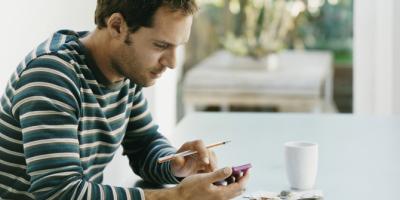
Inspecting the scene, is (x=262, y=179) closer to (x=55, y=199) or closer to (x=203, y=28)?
(x=55, y=199)

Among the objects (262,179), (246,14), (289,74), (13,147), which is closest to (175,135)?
(262,179)

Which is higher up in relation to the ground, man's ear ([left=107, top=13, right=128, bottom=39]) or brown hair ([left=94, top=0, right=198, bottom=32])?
brown hair ([left=94, top=0, right=198, bottom=32])

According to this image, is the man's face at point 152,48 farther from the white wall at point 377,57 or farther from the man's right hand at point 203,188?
the white wall at point 377,57

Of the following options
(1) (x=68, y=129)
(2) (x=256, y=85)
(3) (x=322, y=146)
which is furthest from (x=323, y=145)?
(2) (x=256, y=85)

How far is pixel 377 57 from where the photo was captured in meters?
3.93

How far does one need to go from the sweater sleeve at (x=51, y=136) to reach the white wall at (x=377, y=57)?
2877 mm

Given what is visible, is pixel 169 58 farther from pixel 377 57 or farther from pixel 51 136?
pixel 377 57

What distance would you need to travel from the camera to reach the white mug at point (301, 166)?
146cm

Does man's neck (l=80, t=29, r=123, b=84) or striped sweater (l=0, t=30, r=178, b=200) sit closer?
striped sweater (l=0, t=30, r=178, b=200)

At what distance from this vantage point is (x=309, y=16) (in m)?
5.74

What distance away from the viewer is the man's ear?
1414 millimetres

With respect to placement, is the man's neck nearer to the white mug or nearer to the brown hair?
the brown hair

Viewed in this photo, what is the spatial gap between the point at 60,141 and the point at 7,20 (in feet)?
2.87

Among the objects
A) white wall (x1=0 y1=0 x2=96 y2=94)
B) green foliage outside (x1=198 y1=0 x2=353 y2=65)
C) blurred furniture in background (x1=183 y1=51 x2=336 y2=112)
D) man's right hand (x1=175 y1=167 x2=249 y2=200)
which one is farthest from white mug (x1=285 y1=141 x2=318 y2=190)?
green foliage outside (x1=198 y1=0 x2=353 y2=65)
